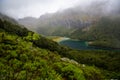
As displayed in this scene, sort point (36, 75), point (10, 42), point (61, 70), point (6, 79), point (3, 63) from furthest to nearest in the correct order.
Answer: point (10, 42)
point (61, 70)
point (3, 63)
point (36, 75)
point (6, 79)

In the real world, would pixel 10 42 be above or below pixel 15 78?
above

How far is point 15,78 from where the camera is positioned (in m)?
21.0

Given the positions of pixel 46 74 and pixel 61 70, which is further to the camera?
pixel 61 70

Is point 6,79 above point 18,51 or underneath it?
underneath

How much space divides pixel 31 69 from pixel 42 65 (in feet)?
6.74

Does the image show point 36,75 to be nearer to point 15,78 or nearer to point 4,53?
point 15,78

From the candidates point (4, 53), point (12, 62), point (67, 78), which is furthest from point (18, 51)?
point (67, 78)

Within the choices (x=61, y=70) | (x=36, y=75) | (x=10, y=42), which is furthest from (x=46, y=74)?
(x=10, y=42)

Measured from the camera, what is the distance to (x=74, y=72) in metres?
25.0

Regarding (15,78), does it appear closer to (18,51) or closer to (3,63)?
(3,63)

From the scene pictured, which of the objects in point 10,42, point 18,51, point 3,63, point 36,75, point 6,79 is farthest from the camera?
point 10,42

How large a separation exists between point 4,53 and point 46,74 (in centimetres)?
714

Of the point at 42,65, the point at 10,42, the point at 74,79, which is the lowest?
the point at 74,79

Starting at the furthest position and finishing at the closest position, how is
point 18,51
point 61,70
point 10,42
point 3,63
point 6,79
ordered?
point 10,42 → point 18,51 → point 61,70 → point 3,63 → point 6,79
